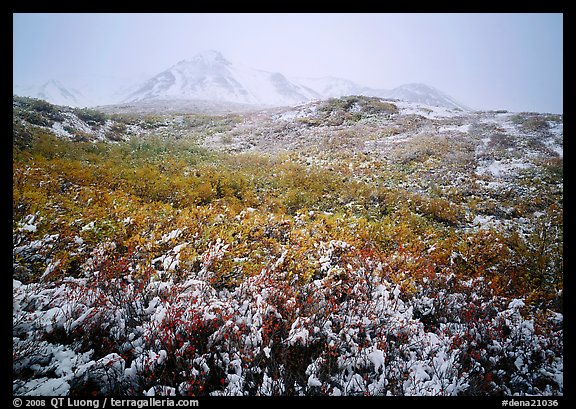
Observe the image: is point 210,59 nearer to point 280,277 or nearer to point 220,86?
point 220,86

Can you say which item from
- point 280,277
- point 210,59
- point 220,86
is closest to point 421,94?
point 220,86

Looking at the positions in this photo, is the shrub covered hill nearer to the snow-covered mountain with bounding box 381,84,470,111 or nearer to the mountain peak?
the snow-covered mountain with bounding box 381,84,470,111

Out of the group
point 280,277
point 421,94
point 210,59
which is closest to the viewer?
point 280,277

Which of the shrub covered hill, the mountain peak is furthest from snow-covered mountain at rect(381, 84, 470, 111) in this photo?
the shrub covered hill

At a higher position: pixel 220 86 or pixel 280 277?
pixel 220 86

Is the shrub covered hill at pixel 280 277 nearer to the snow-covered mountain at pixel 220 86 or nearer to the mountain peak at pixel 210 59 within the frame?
the snow-covered mountain at pixel 220 86

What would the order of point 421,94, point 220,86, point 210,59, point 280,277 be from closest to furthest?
point 280,277, point 421,94, point 220,86, point 210,59

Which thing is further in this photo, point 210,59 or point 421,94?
point 210,59
